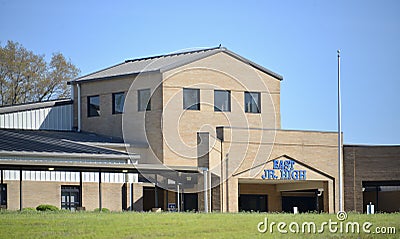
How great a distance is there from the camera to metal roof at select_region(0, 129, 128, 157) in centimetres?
5138

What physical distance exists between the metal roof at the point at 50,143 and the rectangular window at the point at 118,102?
2.59 m

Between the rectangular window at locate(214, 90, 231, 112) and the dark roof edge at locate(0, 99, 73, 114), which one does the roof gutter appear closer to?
the rectangular window at locate(214, 90, 231, 112)

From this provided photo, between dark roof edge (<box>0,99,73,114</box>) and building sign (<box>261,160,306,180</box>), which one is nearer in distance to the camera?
building sign (<box>261,160,306,180</box>)

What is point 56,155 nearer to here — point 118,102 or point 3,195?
point 3,195

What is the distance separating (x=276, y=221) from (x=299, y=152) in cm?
2615

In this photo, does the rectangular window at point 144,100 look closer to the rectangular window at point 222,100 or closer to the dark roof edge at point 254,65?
the rectangular window at point 222,100

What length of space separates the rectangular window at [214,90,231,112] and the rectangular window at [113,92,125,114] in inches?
245

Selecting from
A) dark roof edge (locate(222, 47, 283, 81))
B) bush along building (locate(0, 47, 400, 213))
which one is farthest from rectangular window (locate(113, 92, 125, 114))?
dark roof edge (locate(222, 47, 283, 81))

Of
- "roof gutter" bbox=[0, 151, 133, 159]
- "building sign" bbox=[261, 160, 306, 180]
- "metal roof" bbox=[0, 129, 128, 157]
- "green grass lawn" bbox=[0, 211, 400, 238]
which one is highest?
"metal roof" bbox=[0, 129, 128, 157]

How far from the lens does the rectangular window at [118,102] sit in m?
62.0

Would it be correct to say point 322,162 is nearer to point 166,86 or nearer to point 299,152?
point 299,152

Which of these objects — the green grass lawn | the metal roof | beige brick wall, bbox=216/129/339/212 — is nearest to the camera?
the green grass lawn

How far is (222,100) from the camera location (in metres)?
61.8

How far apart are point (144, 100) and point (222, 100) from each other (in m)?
5.24
